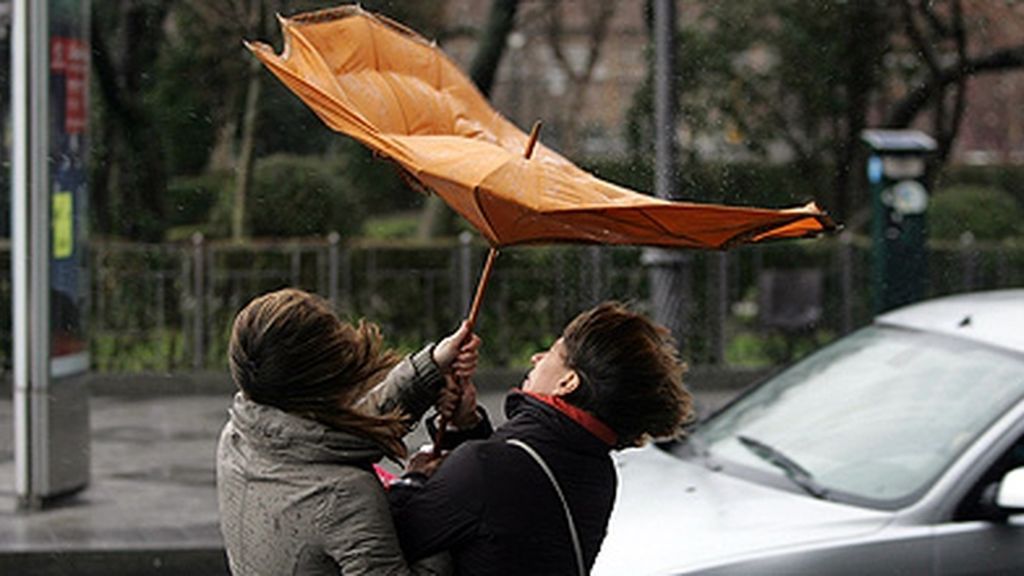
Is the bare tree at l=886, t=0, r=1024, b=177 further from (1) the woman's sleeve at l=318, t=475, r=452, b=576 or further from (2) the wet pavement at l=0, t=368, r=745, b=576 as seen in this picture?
(1) the woman's sleeve at l=318, t=475, r=452, b=576

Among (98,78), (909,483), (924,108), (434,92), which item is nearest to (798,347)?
(924,108)

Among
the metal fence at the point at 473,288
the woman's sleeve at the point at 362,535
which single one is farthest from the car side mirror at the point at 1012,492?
the metal fence at the point at 473,288

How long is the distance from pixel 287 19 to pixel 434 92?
0.31 metres

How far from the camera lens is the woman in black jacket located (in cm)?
279

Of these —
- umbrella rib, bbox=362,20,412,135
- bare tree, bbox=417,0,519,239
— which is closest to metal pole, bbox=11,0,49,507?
umbrella rib, bbox=362,20,412,135

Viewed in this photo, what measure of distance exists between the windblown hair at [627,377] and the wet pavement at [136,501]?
2.93 m

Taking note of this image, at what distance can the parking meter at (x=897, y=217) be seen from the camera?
1177 centimetres

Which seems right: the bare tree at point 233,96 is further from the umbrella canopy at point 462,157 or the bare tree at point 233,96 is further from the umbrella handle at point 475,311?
the umbrella handle at point 475,311

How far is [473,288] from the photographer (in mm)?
14859

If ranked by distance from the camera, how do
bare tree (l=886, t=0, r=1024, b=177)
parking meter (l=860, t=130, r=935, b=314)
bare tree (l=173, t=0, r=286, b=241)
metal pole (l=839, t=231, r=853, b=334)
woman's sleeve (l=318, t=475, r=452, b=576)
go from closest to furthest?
woman's sleeve (l=318, t=475, r=452, b=576) → parking meter (l=860, t=130, r=935, b=314) → bare tree (l=173, t=0, r=286, b=241) → metal pole (l=839, t=231, r=853, b=334) → bare tree (l=886, t=0, r=1024, b=177)

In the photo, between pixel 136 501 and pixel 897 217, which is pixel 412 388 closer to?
pixel 136 501

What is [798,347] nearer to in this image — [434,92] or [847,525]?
[847,525]

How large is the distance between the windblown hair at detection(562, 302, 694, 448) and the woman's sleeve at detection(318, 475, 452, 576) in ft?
1.21

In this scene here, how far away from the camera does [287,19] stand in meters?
3.30
